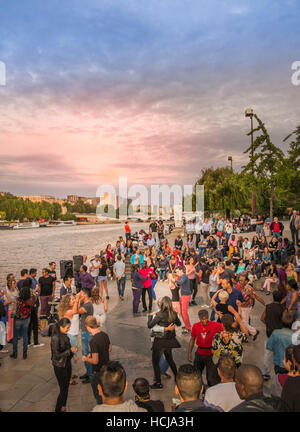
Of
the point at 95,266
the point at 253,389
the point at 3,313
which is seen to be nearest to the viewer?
the point at 253,389

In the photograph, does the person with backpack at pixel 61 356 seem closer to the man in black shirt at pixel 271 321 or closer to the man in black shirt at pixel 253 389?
the man in black shirt at pixel 253 389

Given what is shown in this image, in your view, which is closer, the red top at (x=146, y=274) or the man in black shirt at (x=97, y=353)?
the man in black shirt at (x=97, y=353)

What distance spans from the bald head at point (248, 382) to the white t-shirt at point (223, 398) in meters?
0.14

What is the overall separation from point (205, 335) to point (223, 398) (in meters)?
1.52

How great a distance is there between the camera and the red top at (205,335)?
14.4 feet

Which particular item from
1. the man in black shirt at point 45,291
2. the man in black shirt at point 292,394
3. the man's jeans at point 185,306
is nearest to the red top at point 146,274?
the man's jeans at point 185,306

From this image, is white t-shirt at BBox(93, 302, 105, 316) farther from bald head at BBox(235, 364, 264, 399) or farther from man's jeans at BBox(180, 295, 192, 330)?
bald head at BBox(235, 364, 264, 399)

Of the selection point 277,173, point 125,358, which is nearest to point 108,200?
point 277,173

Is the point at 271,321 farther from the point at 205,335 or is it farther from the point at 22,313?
the point at 22,313

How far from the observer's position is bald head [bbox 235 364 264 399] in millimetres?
2707

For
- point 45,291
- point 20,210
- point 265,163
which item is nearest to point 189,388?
point 45,291

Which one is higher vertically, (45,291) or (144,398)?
(144,398)

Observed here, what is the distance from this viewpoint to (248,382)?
8.93 ft
